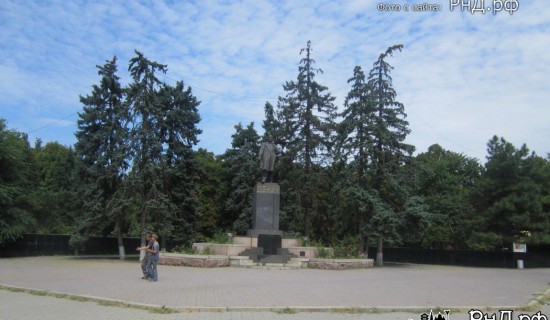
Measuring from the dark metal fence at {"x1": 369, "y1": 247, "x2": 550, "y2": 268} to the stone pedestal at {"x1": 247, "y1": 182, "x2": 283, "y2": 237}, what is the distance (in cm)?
1708

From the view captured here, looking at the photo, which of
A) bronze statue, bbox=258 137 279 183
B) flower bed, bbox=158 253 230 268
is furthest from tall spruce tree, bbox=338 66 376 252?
flower bed, bbox=158 253 230 268

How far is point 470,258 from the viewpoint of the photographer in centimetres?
3438

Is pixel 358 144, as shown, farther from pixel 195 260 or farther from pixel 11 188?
pixel 11 188

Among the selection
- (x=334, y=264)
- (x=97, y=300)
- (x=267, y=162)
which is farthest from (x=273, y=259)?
(x=97, y=300)

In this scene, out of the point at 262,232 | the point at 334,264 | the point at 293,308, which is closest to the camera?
the point at 293,308

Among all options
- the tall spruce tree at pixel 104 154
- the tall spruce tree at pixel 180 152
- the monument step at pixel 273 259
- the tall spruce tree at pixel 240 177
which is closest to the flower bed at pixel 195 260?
the monument step at pixel 273 259

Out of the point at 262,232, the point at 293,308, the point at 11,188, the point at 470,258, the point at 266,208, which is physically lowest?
the point at 470,258

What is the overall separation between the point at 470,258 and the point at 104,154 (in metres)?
26.7

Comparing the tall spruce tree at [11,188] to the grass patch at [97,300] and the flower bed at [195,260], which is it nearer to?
the flower bed at [195,260]

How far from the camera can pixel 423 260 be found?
1459 inches

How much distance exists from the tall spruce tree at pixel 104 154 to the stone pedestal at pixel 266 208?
9.11 metres

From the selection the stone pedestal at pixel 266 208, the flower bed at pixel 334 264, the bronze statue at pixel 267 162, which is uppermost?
the bronze statue at pixel 267 162

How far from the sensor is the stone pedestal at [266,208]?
24.9m

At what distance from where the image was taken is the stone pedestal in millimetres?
24938
